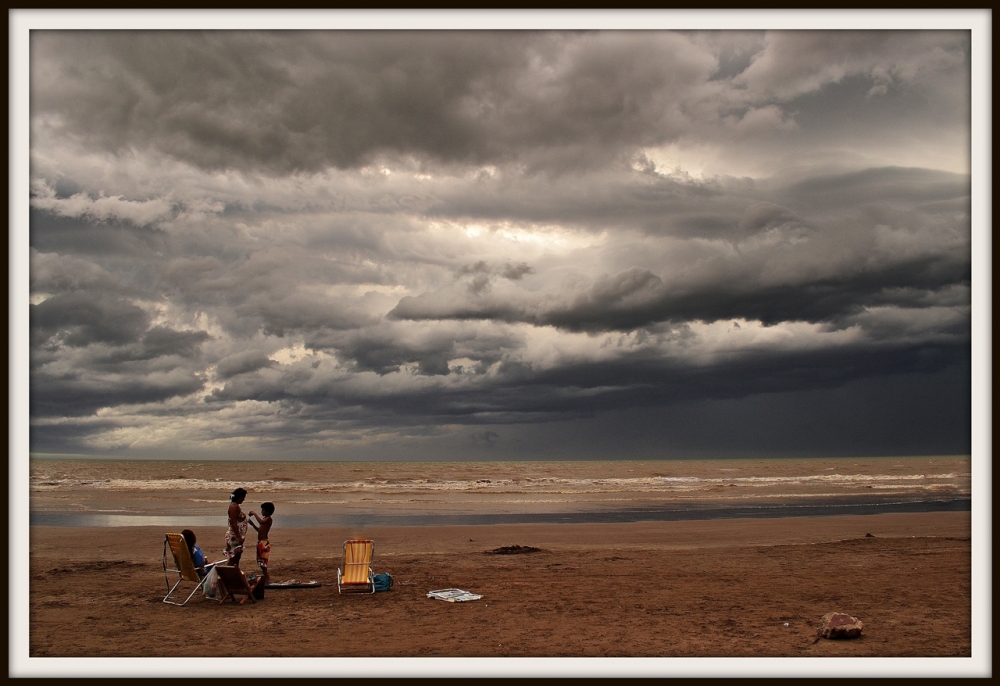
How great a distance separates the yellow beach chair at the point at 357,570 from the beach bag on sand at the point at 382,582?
0.08m

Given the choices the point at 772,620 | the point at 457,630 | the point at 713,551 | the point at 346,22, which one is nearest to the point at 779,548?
A: the point at 713,551

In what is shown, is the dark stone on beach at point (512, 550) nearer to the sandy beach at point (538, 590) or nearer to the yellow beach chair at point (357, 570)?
the sandy beach at point (538, 590)

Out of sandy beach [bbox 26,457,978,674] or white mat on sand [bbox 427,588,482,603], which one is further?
white mat on sand [bbox 427,588,482,603]

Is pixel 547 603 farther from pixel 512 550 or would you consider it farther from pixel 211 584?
pixel 512 550

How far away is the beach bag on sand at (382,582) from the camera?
437 inches

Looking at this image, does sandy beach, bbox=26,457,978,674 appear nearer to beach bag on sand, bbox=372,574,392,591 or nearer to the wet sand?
the wet sand

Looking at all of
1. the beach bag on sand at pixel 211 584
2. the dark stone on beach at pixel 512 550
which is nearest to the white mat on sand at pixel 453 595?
the beach bag on sand at pixel 211 584

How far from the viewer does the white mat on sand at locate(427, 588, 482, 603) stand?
1038cm

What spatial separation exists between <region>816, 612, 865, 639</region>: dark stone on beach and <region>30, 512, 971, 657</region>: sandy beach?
5.3 inches

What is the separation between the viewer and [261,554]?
35.2 feet

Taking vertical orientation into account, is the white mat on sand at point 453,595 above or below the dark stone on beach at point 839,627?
below

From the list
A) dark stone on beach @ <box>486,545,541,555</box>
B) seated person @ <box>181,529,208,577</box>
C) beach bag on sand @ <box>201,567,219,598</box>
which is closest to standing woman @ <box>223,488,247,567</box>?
beach bag on sand @ <box>201,567,219,598</box>

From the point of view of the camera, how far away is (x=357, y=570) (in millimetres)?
11188

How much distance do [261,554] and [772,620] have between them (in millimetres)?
7290
